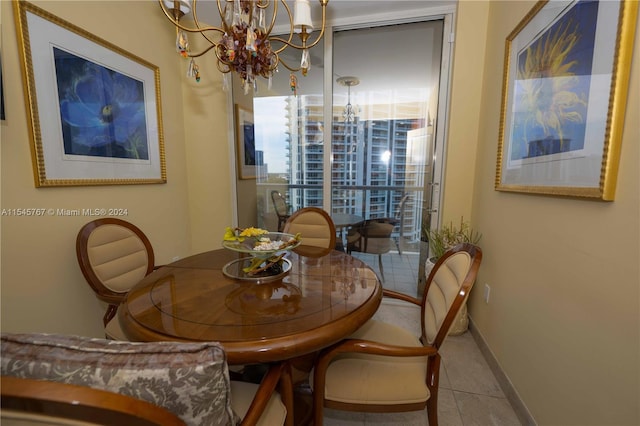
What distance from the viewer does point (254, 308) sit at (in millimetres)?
A: 1039

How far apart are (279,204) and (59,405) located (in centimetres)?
→ 262

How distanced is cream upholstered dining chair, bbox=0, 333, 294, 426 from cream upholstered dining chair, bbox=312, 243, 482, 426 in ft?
1.74

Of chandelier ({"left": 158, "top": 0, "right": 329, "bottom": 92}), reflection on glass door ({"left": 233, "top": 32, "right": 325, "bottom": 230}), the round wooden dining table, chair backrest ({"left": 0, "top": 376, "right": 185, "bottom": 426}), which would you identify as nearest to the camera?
chair backrest ({"left": 0, "top": 376, "right": 185, "bottom": 426})

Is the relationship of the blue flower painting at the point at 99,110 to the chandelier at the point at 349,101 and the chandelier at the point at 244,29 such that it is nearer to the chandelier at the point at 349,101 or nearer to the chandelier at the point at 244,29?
the chandelier at the point at 244,29

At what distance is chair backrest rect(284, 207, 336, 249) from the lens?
7.19 ft

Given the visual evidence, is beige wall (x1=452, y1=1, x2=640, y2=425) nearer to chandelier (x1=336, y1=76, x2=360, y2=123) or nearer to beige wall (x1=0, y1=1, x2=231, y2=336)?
chandelier (x1=336, y1=76, x2=360, y2=123)

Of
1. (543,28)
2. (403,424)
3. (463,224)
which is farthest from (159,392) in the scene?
(463,224)

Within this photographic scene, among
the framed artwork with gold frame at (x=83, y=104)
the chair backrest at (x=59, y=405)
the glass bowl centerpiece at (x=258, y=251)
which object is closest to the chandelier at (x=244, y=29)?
the framed artwork with gold frame at (x=83, y=104)

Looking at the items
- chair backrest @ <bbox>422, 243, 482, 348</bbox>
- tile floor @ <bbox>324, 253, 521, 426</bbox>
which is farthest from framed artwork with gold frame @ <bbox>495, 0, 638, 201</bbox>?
tile floor @ <bbox>324, 253, 521, 426</bbox>

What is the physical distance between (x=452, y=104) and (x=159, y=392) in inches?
100

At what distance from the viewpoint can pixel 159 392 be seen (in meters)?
0.52

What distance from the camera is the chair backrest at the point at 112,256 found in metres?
1.54

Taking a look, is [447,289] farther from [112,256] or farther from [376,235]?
[112,256]

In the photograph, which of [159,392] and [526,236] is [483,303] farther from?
[159,392]
